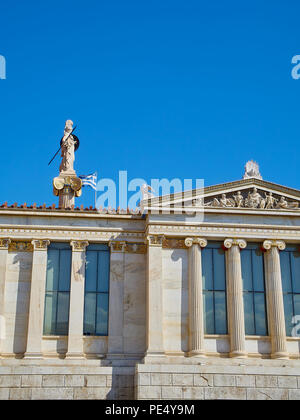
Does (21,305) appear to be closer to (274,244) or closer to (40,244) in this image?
(40,244)

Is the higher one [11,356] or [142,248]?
[142,248]

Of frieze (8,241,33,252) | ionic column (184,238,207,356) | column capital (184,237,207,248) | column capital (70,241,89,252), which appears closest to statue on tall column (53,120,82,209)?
column capital (70,241,89,252)

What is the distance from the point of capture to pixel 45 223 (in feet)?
115

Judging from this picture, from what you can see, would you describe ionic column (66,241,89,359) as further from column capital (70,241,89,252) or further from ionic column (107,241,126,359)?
ionic column (107,241,126,359)

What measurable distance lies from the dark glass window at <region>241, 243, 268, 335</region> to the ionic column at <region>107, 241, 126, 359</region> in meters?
6.44

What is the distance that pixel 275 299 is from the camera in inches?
1329

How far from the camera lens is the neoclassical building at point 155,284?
32812 mm

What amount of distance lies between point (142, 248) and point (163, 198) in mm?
3005

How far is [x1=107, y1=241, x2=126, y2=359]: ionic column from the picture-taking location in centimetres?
3347

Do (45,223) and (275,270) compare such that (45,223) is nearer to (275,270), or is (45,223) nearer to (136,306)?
(136,306)
